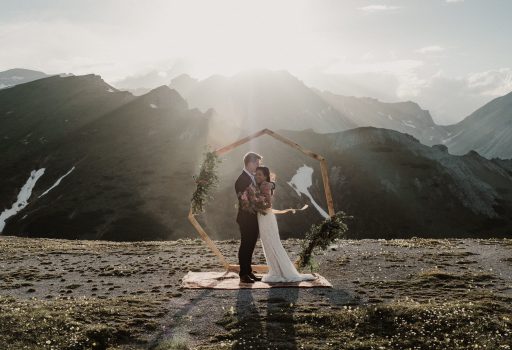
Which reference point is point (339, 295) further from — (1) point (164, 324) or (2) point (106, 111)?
(2) point (106, 111)

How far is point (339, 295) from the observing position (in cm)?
1983

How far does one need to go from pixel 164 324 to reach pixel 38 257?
21.2m

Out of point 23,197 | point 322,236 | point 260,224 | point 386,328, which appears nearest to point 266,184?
point 260,224

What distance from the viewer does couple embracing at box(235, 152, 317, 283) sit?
22438mm

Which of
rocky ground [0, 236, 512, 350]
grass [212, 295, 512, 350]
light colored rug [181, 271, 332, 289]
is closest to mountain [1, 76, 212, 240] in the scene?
rocky ground [0, 236, 512, 350]

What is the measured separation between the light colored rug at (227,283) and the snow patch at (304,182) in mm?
122096

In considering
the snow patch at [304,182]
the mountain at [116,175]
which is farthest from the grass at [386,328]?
the snow patch at [304,182]

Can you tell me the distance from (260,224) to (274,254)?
1.60 metres

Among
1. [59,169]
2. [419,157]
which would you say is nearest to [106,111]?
[59,169]

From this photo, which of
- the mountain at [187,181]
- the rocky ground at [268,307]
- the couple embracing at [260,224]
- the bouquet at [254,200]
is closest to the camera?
the rocky ground at [268,307]

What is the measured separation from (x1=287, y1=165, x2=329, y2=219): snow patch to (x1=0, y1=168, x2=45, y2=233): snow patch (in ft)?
261

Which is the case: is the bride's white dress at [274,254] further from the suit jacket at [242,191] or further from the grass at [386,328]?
the grass at [386,328]

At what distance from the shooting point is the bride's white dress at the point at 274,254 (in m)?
22.8

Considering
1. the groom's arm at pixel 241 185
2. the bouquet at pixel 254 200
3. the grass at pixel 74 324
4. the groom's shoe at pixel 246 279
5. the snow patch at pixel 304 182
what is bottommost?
the grass at pixel 74 324
